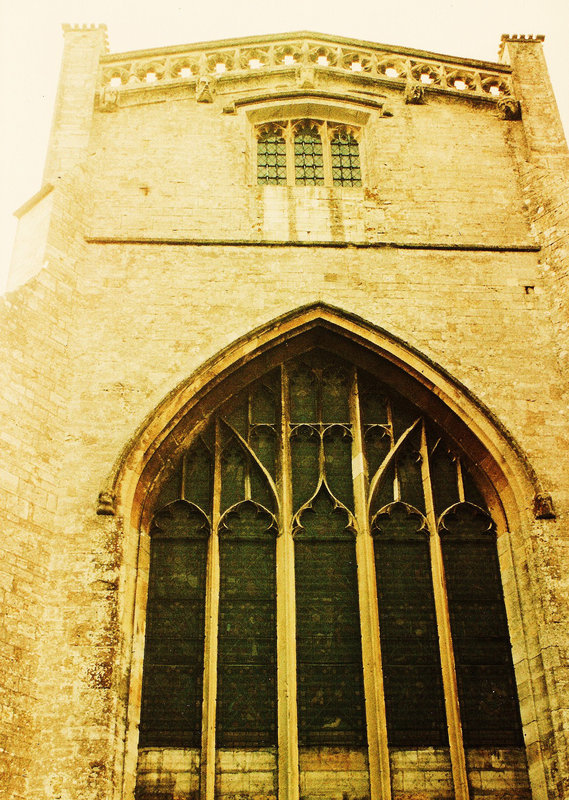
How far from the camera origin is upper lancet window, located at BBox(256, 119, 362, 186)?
1085cm

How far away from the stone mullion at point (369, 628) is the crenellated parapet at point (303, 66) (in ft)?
13.8

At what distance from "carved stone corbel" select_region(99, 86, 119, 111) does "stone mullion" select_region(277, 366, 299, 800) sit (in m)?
4.19

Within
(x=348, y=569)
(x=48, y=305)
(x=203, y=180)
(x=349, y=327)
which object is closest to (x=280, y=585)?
(x=348, y=569)

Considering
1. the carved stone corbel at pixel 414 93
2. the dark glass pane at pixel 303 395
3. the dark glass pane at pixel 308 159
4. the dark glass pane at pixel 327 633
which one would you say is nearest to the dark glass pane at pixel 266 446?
the dark glass pane at pixel 303 395

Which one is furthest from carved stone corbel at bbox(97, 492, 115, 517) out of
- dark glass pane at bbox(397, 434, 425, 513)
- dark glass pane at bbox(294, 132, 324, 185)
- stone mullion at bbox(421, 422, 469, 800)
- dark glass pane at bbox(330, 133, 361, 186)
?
dark glass pane at bbox(330, 133, 361, 186)

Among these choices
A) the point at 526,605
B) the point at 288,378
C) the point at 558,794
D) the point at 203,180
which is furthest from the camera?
the point at 203,180

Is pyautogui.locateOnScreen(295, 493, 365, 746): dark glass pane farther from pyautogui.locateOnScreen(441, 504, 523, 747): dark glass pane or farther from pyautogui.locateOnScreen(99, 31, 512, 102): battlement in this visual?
pyautogui.locateOnScreen(99, 31, 512, 102): battlement

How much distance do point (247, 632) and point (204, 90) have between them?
627 cm

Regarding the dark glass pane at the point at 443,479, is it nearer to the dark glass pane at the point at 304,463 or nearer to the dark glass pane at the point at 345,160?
the dark glass pane at the point at 304,463

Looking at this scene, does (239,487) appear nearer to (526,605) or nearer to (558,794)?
(526,605)

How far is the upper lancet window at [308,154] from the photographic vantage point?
10.9m

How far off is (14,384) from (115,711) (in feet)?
9.47

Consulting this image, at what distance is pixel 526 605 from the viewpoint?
8.23 m

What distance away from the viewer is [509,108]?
11.3m
